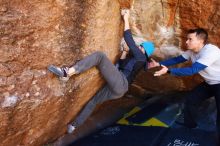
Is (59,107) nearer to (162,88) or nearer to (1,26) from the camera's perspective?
(1,26)

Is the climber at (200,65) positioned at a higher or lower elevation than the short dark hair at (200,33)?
lower

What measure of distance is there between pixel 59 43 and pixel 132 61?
2.91ft

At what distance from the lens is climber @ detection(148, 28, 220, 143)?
396cm

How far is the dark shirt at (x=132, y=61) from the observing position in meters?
4.26

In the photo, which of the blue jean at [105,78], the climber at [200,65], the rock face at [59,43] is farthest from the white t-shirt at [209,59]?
the blue jean at [105,78]

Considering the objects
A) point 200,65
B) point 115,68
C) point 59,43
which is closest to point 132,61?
point 115,68

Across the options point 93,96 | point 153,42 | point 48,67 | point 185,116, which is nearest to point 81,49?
point 48,67

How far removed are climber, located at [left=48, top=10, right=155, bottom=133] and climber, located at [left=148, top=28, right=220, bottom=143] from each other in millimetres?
184

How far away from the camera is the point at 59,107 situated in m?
4.15

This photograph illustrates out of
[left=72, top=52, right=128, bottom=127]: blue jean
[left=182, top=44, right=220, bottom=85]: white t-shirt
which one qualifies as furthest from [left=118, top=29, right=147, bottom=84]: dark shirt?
[left=182, top=44, right=220, bottom=85]: white t-shirt

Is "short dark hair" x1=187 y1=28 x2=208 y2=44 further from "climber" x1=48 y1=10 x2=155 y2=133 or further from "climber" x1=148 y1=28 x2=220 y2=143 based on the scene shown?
"climber" x1=48 y1=10 x2=155 y2=133

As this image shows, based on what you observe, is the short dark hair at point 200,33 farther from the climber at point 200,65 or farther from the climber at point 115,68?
the climber at point 115,68

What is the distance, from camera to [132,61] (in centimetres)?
430

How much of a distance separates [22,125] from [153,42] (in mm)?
1758
